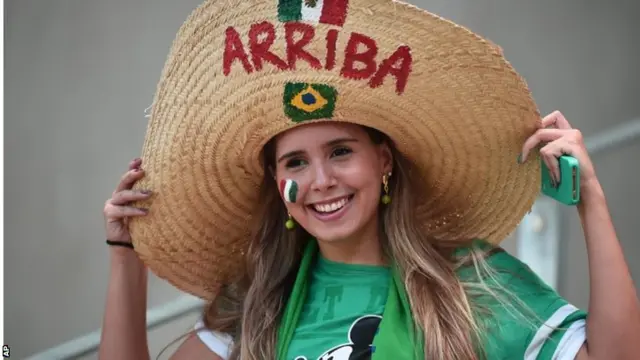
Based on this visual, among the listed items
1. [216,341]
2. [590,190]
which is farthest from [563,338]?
[216,341]

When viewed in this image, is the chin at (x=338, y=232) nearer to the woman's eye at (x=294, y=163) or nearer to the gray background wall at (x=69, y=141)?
the woman's eye at (x=294, y=163)

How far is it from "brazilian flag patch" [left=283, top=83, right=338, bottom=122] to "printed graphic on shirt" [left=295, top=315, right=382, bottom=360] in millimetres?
363

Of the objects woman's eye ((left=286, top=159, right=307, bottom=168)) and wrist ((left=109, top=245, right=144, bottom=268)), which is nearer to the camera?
woman's eye ((left=286, top=159, right=307, bottom=168))

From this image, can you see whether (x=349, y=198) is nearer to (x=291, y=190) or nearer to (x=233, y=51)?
(x=291, y=190)

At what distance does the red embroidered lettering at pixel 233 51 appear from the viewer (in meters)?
1.45

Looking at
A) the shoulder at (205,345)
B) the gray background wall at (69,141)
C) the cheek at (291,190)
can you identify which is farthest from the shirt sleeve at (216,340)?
the gray background wall at (69,141)

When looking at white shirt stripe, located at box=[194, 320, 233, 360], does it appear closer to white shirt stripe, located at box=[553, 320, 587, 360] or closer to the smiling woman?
the smiling woman

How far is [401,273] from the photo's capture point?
1.58 metres

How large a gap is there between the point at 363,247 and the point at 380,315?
142 mm

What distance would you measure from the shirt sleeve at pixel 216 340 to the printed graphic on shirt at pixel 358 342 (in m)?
0.21

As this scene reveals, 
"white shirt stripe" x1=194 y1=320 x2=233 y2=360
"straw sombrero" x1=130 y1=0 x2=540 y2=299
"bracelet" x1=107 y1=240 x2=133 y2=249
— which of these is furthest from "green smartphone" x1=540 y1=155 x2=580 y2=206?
"bracelet" x1=107 y1=240 x2=133 y2=249

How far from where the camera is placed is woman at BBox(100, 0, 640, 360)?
1.40 meters

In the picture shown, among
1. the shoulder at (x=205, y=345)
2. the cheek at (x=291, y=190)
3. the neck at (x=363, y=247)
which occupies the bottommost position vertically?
the shoulder at (x=205, y=345)

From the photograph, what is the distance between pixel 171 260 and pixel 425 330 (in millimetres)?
534
